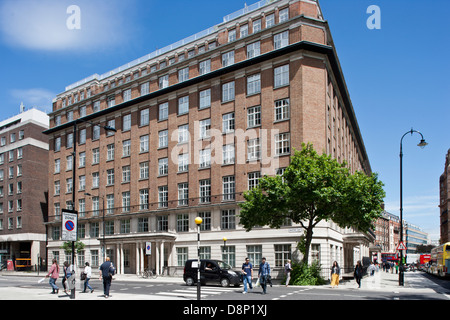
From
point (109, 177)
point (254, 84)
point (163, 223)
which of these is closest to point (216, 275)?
point (163, 223)

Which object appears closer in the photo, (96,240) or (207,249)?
(207,249)

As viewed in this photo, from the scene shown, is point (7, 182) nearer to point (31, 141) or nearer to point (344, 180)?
point (31, 141)

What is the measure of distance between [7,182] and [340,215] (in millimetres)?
64040

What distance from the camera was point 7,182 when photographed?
247 feet

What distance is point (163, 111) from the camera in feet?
165

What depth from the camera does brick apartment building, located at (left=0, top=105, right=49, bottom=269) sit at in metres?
70.6

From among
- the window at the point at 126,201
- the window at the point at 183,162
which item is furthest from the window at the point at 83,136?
the window at the point at 183,162

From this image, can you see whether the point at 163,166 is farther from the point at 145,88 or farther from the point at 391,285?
the point at 391,285

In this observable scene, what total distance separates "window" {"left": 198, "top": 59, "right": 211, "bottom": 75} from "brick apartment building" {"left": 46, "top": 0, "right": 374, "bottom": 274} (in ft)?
0.50

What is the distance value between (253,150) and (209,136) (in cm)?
574

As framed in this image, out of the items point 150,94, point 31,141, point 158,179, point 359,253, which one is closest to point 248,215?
point 158,179

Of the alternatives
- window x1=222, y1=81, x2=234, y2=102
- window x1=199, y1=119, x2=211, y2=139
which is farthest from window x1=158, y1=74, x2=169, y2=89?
window x1=222, y1=81, x2=234, y2=102

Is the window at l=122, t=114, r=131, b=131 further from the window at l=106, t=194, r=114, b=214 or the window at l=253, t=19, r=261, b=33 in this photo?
the window at l=253, t=19, r=261, b=33

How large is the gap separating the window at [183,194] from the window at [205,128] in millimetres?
5599
